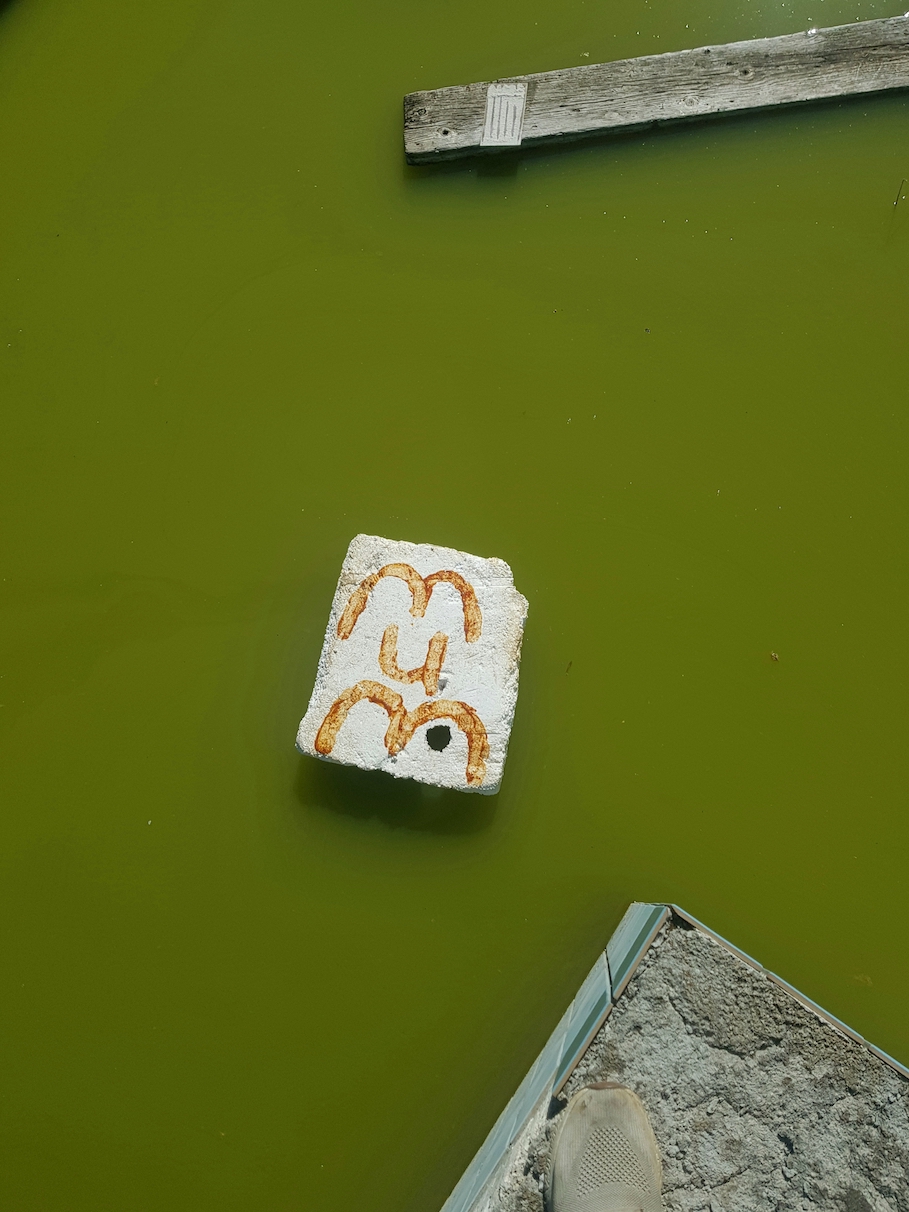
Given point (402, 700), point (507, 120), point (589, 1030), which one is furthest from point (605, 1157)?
point (507, 120)

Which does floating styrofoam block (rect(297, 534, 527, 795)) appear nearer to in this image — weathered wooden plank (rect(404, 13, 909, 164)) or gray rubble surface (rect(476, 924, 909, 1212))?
gray rubble surface (rect(476, 924, 909, 1212))

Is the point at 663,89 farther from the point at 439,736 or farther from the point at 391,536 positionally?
the point at 439,736

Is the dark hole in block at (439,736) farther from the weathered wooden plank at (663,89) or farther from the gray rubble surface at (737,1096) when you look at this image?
the weathered wooden plank at (663,89)

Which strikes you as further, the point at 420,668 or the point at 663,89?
the point at 663,89

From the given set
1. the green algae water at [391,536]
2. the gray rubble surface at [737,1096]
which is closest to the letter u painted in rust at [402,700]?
the green algae water at [391,536]

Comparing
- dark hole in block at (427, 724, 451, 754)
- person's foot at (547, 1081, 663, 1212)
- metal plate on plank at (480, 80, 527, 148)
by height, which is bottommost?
person's foot at (547, 1081, 663, 1212)

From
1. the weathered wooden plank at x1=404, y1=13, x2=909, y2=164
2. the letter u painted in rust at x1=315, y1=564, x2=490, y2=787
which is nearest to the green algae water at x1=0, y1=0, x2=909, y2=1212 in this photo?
the weathered wooden plank at x1=404, y1=13, x2=909, y2=164

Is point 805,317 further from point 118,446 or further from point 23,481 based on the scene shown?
point 23,481
